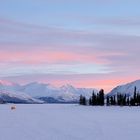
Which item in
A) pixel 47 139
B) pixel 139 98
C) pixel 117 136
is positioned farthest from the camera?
pixel 139 98

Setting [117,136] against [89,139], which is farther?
[117,136]

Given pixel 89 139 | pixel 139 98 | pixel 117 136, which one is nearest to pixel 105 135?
pixel 117 136

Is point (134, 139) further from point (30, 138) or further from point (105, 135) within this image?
point (30, 138)

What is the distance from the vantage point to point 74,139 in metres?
35.0

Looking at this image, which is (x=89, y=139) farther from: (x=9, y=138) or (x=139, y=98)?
(x=139, y=98)

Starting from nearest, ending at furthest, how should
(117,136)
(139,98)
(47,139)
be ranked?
1. (47,139)
2. (117,136)
3. (139,98)

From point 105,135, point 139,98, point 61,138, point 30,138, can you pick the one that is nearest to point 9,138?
point 30,138

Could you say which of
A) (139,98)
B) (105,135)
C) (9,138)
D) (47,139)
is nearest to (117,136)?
(105,135)

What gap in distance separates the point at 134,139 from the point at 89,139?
3.35 meters

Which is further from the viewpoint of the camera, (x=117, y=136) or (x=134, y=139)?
(x=117, y=136)

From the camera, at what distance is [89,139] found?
34.9 metres

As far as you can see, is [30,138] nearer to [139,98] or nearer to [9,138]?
[9,138]

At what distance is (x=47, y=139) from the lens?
114ft

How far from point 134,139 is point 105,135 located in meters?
4.20
